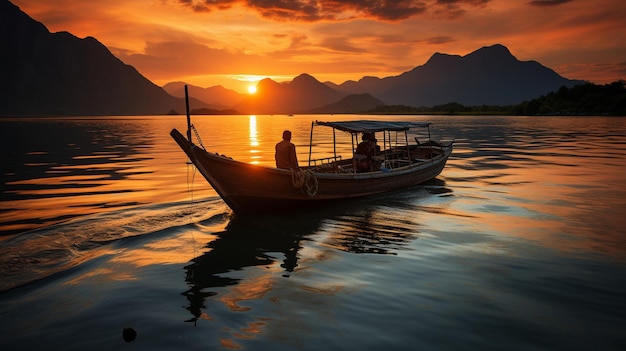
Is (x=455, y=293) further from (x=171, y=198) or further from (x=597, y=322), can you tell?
(x=171, y=198)

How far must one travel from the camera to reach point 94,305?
7184 millimetres

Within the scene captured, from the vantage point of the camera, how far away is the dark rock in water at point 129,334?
600cm

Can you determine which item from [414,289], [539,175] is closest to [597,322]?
[414,289]

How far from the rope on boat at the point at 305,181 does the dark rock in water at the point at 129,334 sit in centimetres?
774

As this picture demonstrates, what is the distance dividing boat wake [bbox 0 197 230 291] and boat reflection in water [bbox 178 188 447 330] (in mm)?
2079

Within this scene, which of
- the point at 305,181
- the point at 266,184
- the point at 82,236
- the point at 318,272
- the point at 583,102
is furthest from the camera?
the point at 583,102

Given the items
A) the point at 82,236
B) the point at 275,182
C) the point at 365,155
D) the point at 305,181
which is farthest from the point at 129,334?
the point at 365,155

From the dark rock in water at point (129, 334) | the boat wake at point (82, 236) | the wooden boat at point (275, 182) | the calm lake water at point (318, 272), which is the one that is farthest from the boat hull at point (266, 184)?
the dark rock in water at point (129, 334)

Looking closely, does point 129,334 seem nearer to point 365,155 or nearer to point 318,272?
point 318,272

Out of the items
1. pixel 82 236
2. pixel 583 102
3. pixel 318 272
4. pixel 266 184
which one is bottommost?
pixel 318 272

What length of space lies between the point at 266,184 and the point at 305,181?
1.38 m

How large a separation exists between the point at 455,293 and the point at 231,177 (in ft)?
25.6

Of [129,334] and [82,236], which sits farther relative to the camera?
[82,236]

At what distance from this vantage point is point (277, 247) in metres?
10.7
